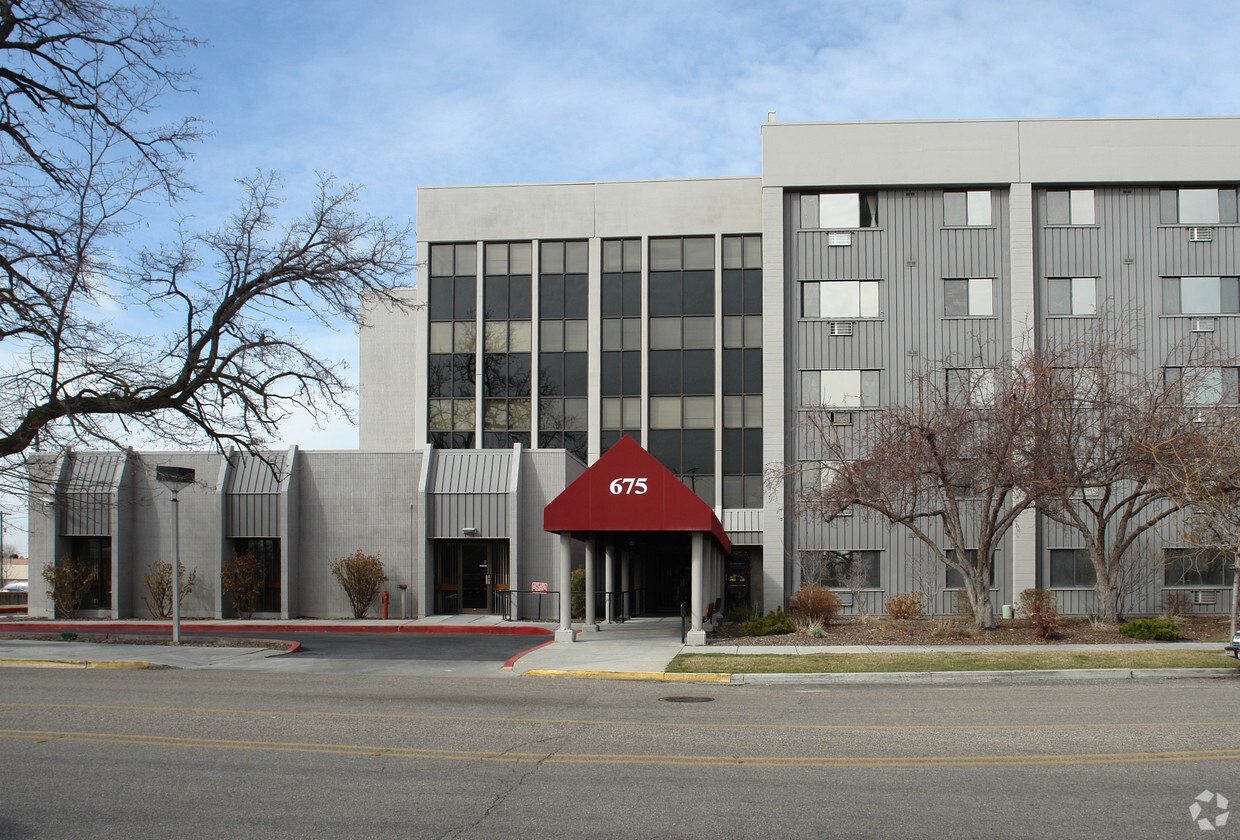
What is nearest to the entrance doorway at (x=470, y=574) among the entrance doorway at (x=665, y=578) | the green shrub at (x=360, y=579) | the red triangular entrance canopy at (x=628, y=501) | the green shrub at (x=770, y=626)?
the green shrub at (x=360, y=579)

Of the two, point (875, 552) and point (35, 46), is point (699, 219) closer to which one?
point (875, 552)

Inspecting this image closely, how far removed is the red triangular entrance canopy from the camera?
69.9ft

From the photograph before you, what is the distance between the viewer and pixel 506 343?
37.5 metres

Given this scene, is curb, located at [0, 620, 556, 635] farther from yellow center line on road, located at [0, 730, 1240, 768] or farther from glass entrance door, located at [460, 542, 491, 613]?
yellow center line on road, located at [0, 730, 1240, 768]

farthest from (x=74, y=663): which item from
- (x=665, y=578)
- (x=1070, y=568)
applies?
(x=1070, y=568)

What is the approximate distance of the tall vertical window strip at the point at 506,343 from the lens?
3725 centimetres

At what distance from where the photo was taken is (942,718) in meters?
11.9

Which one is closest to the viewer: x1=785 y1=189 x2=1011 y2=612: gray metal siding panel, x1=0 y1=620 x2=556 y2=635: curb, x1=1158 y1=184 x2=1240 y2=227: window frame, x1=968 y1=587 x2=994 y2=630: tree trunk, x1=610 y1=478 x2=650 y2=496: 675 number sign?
x1=610 y1=478 x2=650 y2=496: 675 number sign

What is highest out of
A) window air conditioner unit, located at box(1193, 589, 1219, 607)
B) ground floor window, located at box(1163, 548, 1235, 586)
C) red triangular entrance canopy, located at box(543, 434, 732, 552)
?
red triangular entrance canopy, located at box(543, 434, 732, 552)

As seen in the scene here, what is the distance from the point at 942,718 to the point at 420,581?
20581 millimetres

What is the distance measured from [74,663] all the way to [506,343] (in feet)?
71.1

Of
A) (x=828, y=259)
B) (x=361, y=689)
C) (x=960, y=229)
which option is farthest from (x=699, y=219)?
(x=361, y=689)

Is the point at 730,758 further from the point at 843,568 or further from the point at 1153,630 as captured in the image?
the point at 843,568

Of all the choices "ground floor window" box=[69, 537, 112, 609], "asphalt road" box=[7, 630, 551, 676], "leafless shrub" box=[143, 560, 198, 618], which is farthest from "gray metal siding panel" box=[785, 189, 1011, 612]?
"ground floor window" box=[69, 537, 112, 609]
